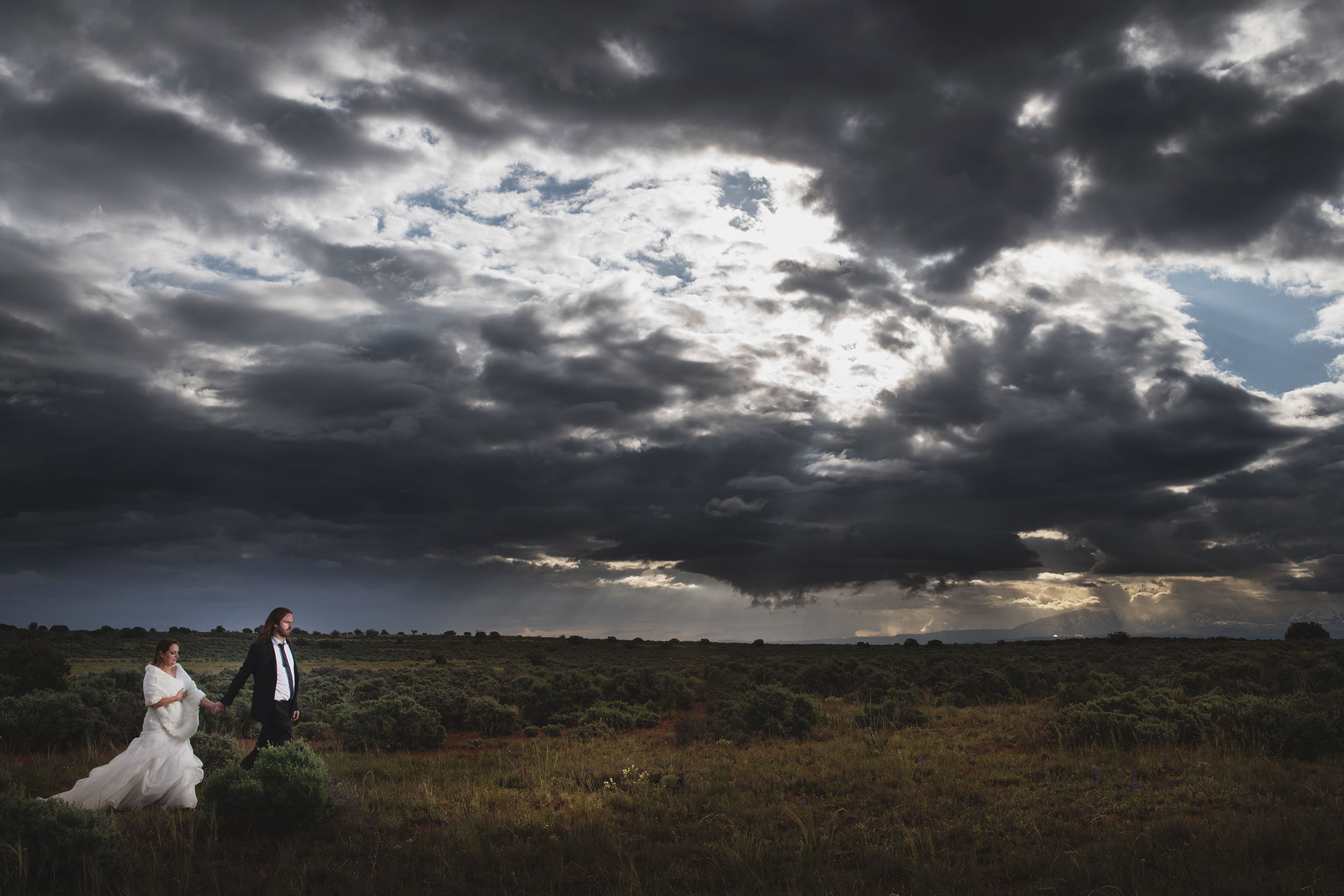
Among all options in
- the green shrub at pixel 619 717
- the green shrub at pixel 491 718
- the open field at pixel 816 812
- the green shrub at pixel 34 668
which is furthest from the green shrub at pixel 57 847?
the green shrub at pixel 34 668

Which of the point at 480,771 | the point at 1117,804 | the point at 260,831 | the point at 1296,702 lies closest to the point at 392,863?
the point at 260,831

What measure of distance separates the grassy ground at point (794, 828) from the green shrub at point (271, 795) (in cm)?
20

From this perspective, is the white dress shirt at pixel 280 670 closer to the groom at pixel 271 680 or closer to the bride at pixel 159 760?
the groom at pixel 271 680

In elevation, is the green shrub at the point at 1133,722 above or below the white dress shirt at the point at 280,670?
below

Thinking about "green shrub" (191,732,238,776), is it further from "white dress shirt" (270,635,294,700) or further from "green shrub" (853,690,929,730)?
"green shrub" (853,690,929,730)

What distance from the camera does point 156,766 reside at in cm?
973

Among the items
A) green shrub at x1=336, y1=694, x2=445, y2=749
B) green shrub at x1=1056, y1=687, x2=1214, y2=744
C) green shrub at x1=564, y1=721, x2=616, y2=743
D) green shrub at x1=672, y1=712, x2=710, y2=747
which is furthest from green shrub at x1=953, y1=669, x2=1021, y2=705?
green shrub at x1=336, y1=694, x2=445, y2=749

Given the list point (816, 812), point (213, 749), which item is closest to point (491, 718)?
point (213, 749)

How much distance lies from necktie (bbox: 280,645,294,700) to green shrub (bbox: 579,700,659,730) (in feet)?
34.1

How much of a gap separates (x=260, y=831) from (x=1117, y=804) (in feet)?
36.4

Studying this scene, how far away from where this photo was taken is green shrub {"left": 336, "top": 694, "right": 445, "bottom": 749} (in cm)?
1680

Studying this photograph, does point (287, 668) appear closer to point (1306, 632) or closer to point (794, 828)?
point (794, 828)

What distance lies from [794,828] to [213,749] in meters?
9.82

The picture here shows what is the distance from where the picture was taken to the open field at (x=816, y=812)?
736cm
